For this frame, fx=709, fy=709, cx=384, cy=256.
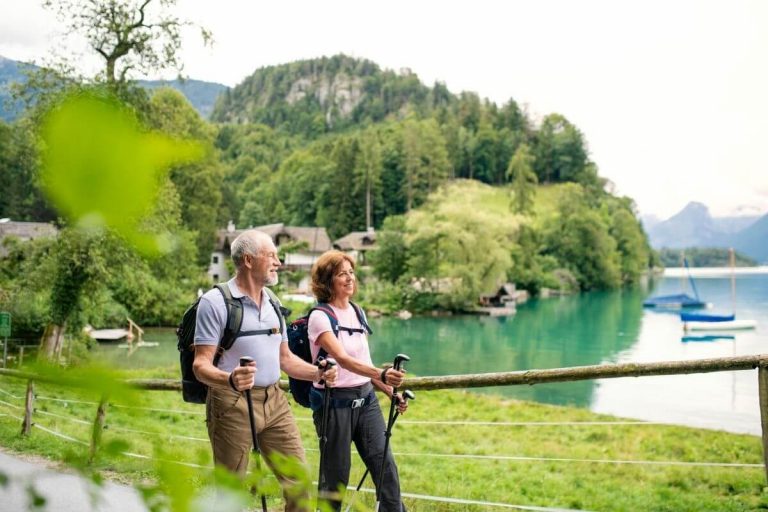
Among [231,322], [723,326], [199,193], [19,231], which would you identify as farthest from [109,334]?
[723,326]

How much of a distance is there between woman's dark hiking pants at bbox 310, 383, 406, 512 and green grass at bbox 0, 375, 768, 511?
25.7 inches

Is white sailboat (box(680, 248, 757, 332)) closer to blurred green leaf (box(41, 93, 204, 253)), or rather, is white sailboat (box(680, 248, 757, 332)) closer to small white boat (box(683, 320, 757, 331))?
small white boat (box(683, 320, 757, 331))

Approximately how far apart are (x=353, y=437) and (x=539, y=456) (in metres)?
7.65

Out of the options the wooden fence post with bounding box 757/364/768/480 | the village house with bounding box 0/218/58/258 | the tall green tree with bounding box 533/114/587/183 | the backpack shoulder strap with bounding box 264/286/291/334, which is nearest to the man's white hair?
the backpack shoulder strap with bounding box 264/286/291/334

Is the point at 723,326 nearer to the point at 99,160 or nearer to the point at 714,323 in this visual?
the point at 714,323

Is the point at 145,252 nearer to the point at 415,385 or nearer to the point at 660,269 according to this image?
the point at 415,385

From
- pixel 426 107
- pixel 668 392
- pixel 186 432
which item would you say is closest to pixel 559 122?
pixel 426 107

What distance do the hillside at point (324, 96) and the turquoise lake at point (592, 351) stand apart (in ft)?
350

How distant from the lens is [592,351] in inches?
1163

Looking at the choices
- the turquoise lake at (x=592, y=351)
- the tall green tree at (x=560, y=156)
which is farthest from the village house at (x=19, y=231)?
the tall green tree at (x=560, y=156)

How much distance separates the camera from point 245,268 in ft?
10.9

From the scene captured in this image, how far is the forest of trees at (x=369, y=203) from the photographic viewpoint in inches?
558

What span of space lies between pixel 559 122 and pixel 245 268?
118 metres

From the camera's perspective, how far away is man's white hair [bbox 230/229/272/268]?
10.9 ft
